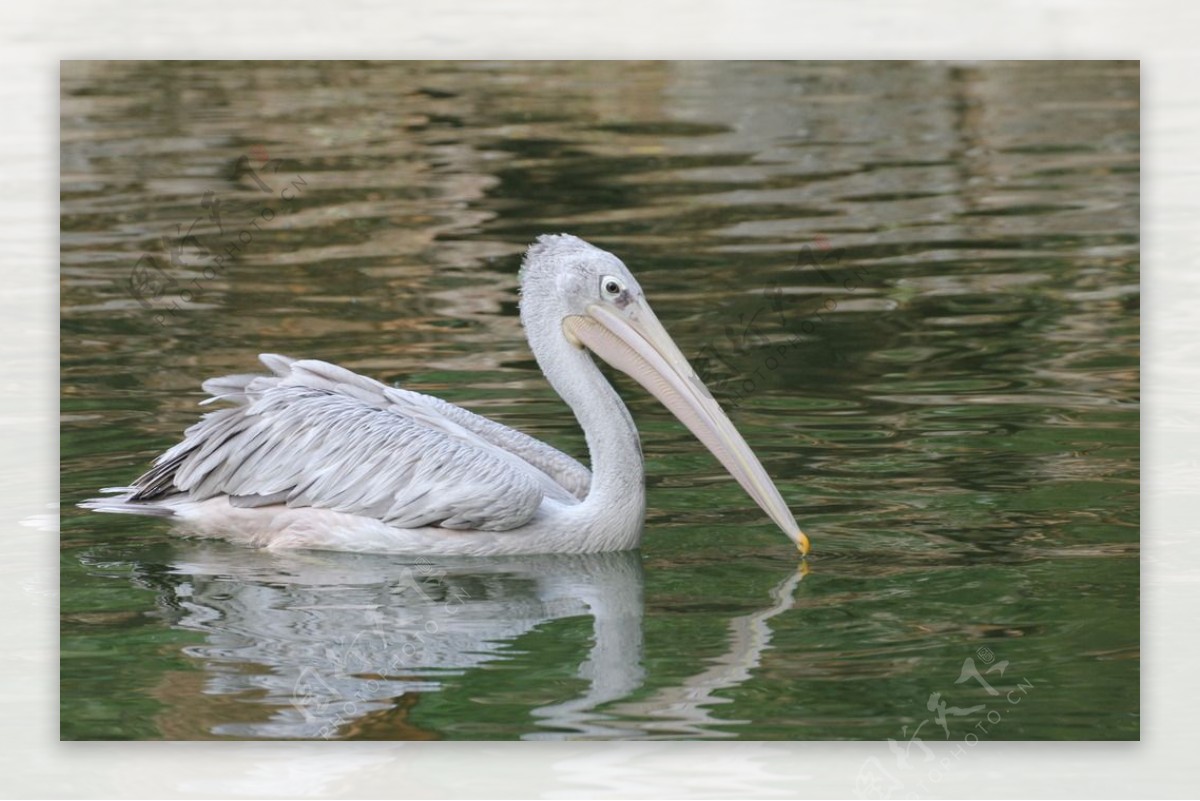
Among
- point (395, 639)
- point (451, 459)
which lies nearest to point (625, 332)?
point (451, 459)

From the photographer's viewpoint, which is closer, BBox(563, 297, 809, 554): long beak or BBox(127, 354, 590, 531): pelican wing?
BBox(563, 297, 809, 554): long beak

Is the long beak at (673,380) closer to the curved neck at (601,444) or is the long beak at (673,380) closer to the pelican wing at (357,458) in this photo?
the curved neck at (601,444)

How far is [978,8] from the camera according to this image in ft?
24.0

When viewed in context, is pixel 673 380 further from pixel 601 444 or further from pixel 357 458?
pixel 357 458

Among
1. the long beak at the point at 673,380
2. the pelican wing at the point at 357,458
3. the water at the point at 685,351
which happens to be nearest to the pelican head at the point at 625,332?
the long beak at the point at 673,380

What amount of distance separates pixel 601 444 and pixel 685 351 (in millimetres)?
2176

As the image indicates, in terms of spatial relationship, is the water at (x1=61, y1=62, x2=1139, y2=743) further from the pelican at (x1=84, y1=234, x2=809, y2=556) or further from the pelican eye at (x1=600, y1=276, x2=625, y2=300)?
the pelican eye at (x1=600, y1=276, x2=625, y2=300)

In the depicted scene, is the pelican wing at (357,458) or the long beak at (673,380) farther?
the pelican wing at (357,458)

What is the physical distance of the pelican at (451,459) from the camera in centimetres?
732

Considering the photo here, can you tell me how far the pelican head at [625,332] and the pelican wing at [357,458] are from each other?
19.0 inches

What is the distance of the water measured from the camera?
6.50m

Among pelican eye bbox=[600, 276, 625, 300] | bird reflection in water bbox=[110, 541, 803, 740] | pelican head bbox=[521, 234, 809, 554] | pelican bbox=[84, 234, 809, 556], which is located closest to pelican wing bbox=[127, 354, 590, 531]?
pelican bbox=[84, 234, 809, 556]

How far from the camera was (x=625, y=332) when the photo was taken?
733 centimetres

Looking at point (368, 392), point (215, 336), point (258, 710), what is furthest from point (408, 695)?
point (215, 336)
